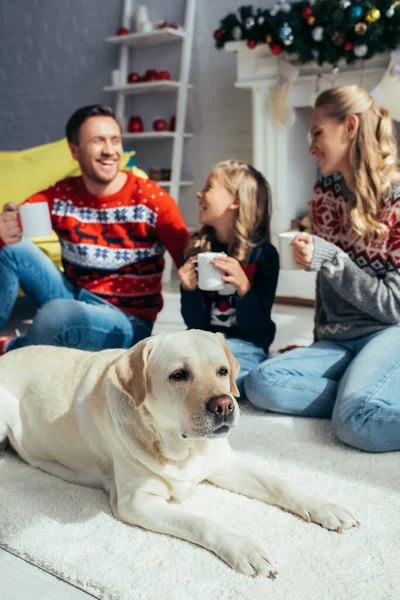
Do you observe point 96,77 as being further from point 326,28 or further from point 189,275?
point 189,275

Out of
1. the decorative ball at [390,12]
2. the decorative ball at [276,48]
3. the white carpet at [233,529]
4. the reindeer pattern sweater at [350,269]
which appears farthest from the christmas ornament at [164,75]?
the white carpet at [233,529]

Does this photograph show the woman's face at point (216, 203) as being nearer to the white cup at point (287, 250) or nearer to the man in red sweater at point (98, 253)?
the man in red sweater at point (98, 253)

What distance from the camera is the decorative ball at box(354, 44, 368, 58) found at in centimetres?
289

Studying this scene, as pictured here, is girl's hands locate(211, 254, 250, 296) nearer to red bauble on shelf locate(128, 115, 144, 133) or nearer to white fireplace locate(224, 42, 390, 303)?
white fireplace locate(224, 42, 390, 303)

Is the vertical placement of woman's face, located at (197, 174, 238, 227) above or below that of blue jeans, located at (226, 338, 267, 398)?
above

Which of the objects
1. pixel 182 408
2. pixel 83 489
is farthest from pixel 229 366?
pixel 83 489

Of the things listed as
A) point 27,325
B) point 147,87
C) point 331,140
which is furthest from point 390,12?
point 27,325

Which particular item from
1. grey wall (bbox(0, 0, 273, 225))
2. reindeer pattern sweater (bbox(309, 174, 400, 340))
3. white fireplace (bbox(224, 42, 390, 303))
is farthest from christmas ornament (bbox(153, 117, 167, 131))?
reindeer pattern sweater (bbox(309, 174, 400, 340))

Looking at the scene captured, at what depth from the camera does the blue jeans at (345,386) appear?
155cm

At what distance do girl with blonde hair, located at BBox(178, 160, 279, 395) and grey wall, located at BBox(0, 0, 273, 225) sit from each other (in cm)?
221

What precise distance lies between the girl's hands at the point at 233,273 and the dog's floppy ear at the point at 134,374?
0.57m

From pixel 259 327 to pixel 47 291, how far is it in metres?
0.82

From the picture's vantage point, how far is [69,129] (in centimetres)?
220

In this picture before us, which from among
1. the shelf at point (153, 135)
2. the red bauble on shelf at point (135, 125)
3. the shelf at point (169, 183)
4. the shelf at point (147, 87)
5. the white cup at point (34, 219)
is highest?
the shelf at point (147, 87)
